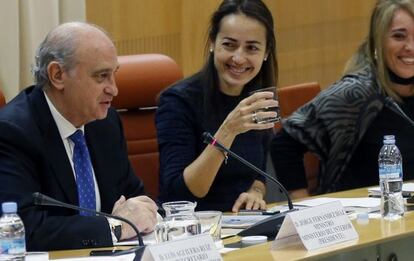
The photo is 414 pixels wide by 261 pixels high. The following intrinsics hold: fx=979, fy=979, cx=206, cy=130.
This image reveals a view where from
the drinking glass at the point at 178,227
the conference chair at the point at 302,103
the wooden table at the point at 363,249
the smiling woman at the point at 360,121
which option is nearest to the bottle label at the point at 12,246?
the wooden table at the point at 363,249

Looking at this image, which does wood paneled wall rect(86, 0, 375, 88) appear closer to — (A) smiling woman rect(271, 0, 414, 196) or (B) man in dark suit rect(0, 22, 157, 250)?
(A) smiling woman rect(271, 0, 414, 196)

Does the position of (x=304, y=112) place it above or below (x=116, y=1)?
below

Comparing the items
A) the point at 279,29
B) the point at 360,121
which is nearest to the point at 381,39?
the point at 360,121

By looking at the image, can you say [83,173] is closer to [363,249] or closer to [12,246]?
[12,246]

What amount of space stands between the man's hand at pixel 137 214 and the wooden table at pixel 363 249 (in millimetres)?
184

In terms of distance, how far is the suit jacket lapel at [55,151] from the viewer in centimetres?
324

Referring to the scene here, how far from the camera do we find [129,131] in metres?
4.50

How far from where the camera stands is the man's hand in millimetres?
3137

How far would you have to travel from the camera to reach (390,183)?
138 inches

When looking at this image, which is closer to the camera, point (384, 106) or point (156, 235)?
point (156, 235)

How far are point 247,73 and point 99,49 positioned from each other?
867 millimetres

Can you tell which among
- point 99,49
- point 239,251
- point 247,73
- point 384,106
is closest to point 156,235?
point 239,251

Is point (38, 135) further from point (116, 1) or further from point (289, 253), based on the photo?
point (116, 1)

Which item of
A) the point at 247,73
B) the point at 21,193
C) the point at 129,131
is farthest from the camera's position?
the point at 129,131
